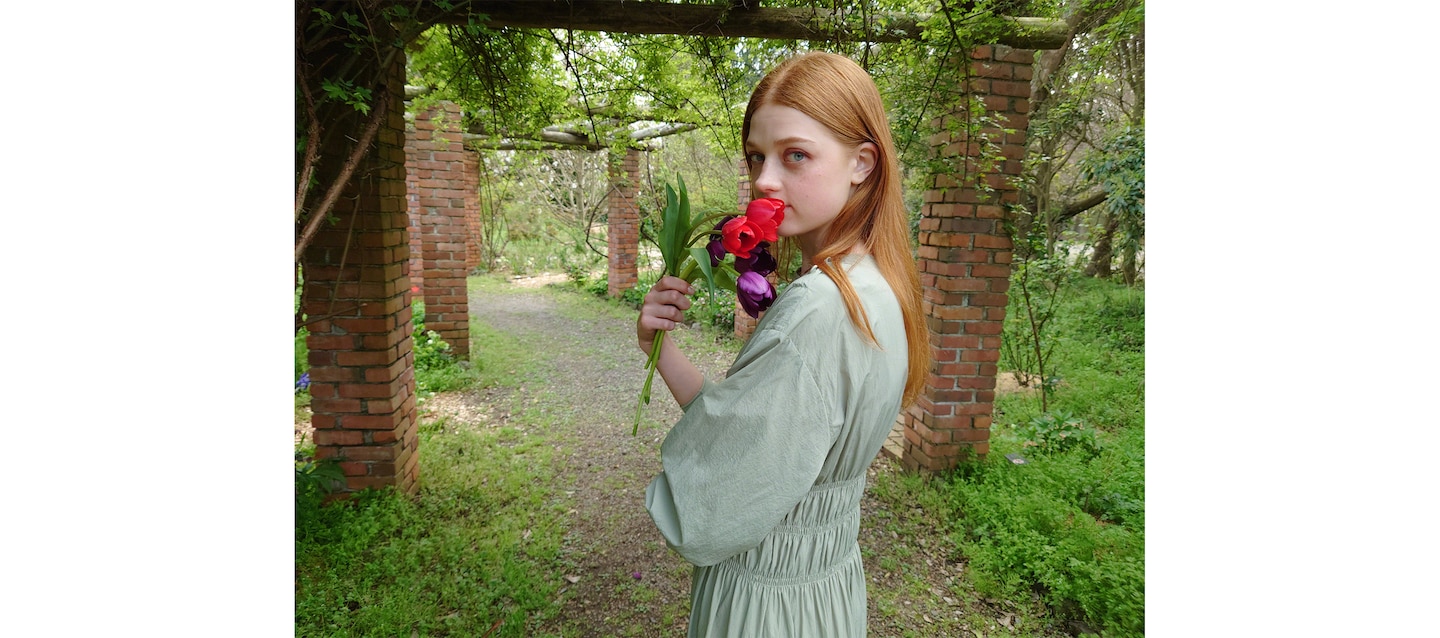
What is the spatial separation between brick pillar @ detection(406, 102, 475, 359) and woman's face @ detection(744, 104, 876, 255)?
5.92m

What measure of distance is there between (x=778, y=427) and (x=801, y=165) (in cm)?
47

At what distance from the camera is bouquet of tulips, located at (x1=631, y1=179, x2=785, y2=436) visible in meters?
1.09

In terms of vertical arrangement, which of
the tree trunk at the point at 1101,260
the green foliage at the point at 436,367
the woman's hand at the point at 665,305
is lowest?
the green foliage at the point at 436,367

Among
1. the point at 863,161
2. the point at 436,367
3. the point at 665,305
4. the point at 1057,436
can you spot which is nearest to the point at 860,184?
the point at 863,161

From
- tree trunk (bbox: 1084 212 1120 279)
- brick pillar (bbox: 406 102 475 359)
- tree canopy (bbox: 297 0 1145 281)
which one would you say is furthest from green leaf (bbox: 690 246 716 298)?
tree trunk (bbox: 1084 212 1120 279)

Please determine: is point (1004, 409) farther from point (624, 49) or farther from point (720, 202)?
point (720, 202)

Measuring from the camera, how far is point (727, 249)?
1.15m

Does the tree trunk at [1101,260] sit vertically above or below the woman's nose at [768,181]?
above

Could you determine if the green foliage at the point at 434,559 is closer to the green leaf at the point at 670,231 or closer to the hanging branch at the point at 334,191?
the hanging branch at the point at 334,191

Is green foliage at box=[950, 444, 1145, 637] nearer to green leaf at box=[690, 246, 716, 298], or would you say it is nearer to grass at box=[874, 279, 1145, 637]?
grass at box=[874, 279, 1145, 637]

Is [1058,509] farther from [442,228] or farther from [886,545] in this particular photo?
[442,228]

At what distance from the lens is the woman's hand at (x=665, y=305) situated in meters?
1.19

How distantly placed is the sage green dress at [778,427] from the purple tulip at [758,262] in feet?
0.52

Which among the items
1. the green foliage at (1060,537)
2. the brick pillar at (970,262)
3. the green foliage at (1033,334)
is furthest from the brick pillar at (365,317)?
the green foliage at (1033,334)
